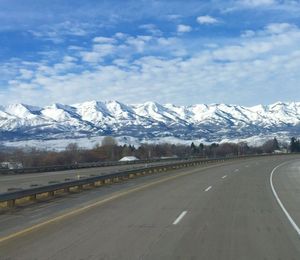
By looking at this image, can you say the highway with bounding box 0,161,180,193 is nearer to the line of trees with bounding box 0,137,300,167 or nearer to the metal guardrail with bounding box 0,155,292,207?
the metal guardrail with bounding box 0,155,292,207

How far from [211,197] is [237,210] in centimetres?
486

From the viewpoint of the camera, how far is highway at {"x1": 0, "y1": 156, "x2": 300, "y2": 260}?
389 inches

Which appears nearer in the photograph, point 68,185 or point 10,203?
point 10,203

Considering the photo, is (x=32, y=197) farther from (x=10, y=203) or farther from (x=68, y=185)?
(x=68, y=185)

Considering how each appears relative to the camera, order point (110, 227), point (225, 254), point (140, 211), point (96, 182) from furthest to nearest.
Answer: point (96, 182), point (140, 211), point (110, 227), point (225, 254)

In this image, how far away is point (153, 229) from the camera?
42.3ft

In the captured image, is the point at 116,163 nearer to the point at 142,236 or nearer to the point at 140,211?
the point at 140,211

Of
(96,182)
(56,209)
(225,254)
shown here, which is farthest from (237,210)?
(96,182)

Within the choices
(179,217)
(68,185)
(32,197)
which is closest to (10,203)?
(32,197)

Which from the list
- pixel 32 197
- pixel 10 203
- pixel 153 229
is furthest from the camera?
pixel 32 197

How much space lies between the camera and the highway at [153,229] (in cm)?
989

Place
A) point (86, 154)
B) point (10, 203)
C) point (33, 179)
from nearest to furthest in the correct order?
1. point (10, 203)
2. point (33, 179)
3. point (86, 154)

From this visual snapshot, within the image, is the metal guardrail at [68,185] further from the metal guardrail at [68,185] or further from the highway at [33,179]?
the highway at [33,179]

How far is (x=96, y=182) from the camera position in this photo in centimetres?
3084
